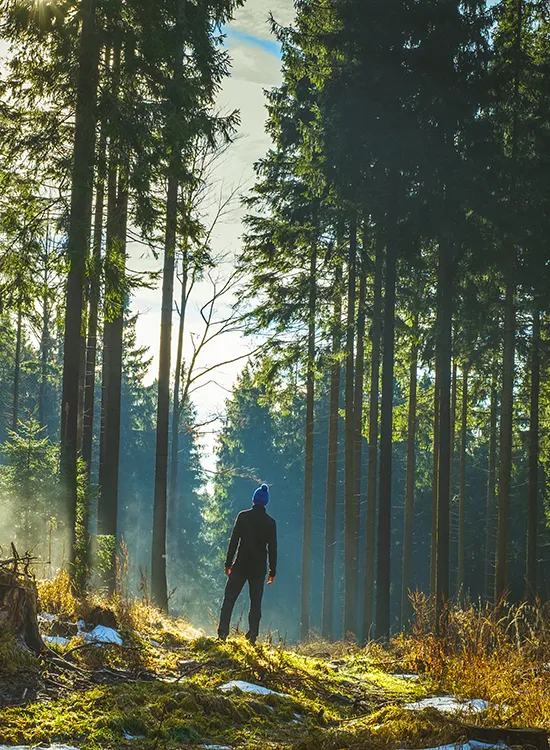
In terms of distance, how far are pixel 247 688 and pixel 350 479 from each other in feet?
51.3

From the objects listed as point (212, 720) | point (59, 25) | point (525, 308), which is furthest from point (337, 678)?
point (525, 308)

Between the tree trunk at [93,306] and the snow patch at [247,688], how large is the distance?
5779 mm

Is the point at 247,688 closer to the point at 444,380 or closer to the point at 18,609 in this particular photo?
the point at 18,609

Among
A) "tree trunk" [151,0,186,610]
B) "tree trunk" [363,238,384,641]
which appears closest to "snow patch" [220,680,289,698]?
"tree trunk" [151,0,186,610]

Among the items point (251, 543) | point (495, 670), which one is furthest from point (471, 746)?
point (251, 543)

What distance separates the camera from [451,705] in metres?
6.96

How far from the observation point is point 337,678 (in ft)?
28.9

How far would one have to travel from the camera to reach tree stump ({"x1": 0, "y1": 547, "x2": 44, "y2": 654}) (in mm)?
6480

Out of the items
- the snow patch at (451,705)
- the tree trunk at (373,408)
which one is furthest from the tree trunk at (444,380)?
the snow patch at (451,705)

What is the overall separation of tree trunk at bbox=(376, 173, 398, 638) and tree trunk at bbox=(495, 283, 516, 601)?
117 inches

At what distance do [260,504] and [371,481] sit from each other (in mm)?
13788

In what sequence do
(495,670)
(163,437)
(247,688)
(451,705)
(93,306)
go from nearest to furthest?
1. (451,705)
2. (247,688)
3. (495,670)
4. (163,437)
5. (93,306)

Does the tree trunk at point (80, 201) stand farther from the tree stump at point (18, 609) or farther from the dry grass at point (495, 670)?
the dry grass at point (495, 670)

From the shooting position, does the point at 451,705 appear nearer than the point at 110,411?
Yes
